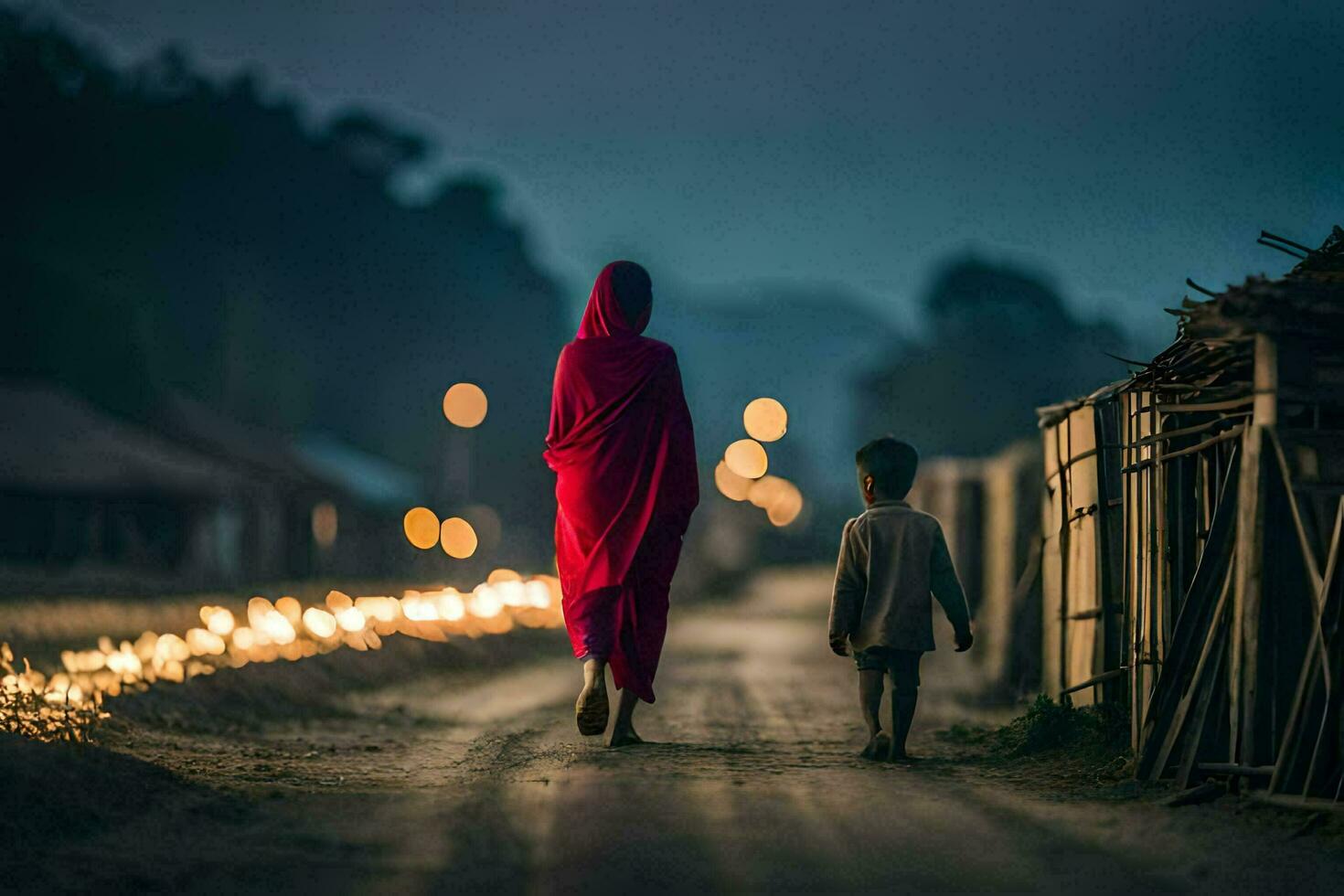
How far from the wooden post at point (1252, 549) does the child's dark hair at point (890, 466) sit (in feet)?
7.55

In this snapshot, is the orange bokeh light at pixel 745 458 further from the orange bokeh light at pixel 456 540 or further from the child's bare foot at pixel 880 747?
the child's bare foot at pixel 880 747

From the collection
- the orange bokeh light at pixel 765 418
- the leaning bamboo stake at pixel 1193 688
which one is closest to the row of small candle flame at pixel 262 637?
the leaning bamboo stake at pixel 1193 688

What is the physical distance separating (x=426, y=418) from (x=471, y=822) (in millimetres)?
62451

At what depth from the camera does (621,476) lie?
364 inches

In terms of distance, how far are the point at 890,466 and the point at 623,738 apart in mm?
1947

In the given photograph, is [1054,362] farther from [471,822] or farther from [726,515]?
[471,822]

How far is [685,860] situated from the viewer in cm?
585

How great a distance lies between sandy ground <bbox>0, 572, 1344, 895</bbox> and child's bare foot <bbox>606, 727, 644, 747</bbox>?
178 mm

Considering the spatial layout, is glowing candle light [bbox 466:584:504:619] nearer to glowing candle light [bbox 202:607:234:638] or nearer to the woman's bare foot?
glowing candle light [bbox 202:607:234:638]

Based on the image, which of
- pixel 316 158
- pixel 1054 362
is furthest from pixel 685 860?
pixel 1054 362

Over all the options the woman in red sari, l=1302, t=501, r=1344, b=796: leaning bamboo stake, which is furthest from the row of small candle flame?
l=1302, t=501, r=1344, b=796: leaning bamboo stake

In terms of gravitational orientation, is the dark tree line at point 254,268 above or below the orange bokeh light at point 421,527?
above

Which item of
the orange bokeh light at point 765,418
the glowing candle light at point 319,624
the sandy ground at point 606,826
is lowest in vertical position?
the sandy ground at point 606,826

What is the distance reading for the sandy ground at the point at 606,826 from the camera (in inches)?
223
